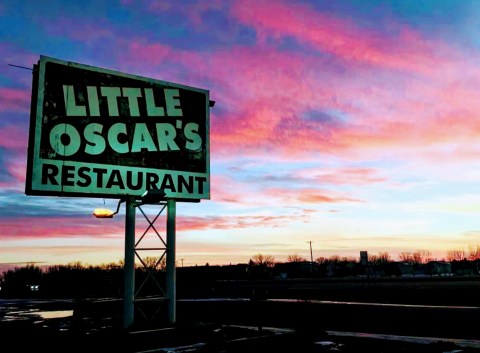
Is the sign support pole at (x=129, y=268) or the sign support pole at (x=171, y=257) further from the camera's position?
the sign support pole at (x=171, y=257)

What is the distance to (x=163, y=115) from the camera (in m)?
13.8

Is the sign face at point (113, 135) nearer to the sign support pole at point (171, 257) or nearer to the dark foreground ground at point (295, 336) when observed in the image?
the sign support pole at point (171, 257)

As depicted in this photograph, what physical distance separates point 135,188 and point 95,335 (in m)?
4.55

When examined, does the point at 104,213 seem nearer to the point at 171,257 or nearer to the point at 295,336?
the point at 171,257

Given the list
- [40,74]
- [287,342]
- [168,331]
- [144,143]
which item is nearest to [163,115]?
[144,143]

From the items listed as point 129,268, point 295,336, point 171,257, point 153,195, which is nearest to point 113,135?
point 153,195

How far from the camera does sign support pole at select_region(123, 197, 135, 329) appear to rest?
12.4m

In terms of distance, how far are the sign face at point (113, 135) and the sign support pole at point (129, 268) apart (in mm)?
633

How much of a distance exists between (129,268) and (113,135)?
168 inches

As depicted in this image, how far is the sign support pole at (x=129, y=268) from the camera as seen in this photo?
40.5ft

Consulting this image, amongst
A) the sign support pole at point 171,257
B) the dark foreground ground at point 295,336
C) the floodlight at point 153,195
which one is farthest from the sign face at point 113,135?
the dark foreground ground at point 295,336

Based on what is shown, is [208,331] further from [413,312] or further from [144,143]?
[413,312]

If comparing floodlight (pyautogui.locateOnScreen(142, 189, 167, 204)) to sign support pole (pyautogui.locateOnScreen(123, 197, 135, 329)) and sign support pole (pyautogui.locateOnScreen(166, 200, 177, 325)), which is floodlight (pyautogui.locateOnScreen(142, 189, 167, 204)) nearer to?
sign support pole (pyautogui.locateOnScreen(123, 197, 135, 329))

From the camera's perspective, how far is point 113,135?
12.9m
